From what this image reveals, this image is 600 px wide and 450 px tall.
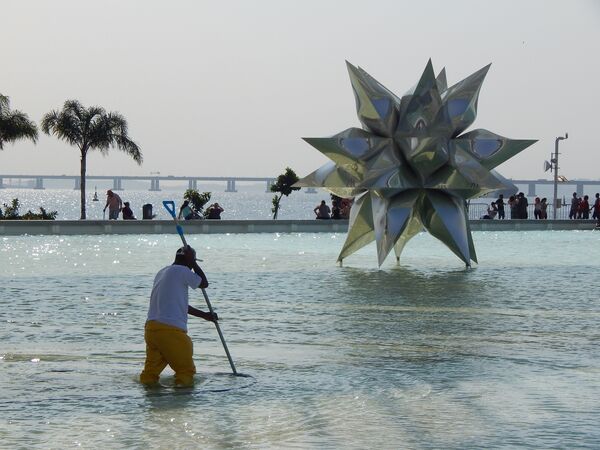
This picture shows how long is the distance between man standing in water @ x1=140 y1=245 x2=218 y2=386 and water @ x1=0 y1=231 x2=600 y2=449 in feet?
0.73

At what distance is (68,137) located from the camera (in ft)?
181

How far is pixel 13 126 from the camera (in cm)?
5331

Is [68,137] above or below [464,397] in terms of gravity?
above

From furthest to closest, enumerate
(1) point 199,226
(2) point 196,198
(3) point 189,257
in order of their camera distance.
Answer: (2) point 196,198 → (1) point 199,226 → (3) point 189,257

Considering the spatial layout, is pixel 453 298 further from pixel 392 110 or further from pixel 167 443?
pixel 167 443

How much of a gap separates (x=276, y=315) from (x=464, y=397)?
747 centimetres

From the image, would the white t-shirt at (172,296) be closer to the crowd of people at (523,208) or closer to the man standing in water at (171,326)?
the man standing in water at (171,326)

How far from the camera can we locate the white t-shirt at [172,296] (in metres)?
11.8

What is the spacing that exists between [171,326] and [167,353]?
0.84 ft

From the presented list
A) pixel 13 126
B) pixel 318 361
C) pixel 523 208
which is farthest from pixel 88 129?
pixel 318 361

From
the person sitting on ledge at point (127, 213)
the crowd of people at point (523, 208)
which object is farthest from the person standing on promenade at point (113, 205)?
the crowd of people at point (523, 208)

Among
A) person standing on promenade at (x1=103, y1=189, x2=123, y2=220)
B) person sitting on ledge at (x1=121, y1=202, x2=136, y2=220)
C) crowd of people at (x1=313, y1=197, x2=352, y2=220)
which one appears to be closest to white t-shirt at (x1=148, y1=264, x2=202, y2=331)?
person standing on promenade at (x1=103, y1=189, x2=123, y2=220)

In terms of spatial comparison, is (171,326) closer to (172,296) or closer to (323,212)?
(172,296)

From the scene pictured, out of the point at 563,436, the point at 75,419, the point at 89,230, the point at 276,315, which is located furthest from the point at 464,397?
the point at 89,230
